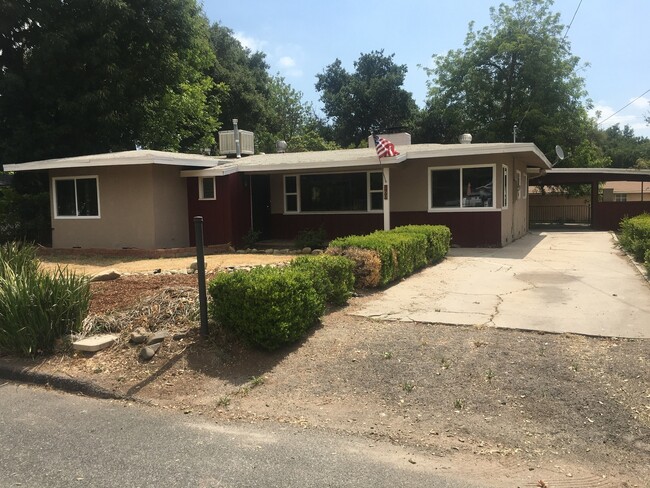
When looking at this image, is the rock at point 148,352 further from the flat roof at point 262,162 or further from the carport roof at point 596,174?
the carport roof at point 596,174

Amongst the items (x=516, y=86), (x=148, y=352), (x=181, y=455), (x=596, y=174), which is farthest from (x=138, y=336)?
(x=516, y=86)

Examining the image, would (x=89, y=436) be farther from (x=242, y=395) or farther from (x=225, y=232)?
(x=225, y=232)

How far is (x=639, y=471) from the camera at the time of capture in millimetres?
3332

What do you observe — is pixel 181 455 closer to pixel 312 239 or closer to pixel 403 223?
pixel 312 239

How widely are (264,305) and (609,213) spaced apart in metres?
23.3

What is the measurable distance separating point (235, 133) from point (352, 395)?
1553 cm

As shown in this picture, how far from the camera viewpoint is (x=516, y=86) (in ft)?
114

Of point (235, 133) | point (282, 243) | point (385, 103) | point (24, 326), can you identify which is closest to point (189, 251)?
point (282, 243)

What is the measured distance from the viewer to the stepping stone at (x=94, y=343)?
5.52 m

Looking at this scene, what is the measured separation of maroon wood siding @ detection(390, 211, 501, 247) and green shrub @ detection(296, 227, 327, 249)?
2.96m

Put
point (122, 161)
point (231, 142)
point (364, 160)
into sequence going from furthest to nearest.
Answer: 1. point (231, 142)
2. point (364, 160)
3. point (122, 161)

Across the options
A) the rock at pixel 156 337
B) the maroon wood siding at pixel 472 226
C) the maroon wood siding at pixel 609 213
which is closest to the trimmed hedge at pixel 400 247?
the maroon wood siding at pixel 472 226

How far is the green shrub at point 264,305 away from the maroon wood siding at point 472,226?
9.90 m

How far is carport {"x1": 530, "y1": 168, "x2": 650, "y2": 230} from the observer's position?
22844mm
